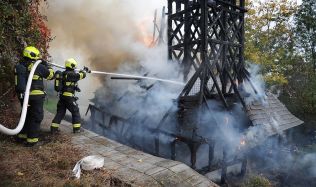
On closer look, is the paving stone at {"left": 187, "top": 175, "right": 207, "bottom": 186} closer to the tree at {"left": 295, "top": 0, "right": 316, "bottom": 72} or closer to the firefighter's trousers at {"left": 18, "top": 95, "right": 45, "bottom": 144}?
the firefighter's trousers at {"left": 18, "top": 95, "right": 45, "bottom": 144}

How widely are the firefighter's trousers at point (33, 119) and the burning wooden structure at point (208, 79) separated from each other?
3.48 meters

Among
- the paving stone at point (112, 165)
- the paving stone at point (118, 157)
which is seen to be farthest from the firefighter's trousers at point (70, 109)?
the paving stone at point (112, 165)

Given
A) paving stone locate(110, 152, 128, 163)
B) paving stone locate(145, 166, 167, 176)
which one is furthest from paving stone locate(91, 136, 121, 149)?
paving stone locate(145, 166, 167, 176)

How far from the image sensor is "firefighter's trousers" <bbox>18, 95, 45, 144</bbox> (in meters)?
5.88

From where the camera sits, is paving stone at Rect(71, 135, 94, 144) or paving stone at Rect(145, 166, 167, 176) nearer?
paving stone at Rect(145, 166, 167, 176)

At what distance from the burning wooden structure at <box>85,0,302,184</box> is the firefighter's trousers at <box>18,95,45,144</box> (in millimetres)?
3478

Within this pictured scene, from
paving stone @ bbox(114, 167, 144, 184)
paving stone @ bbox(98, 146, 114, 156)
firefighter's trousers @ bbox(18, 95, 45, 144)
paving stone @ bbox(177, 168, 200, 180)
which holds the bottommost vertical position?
paving stone @ bbox(177, 168, 200, 180)

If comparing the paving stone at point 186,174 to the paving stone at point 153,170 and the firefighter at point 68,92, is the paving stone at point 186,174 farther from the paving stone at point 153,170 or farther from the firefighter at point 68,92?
the firefighter at point 68,92

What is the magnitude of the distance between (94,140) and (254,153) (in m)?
7.13

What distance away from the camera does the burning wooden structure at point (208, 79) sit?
8.10m

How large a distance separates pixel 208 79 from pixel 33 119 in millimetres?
5199

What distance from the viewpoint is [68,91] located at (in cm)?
697

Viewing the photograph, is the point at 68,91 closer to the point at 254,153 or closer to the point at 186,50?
the point at 186,50

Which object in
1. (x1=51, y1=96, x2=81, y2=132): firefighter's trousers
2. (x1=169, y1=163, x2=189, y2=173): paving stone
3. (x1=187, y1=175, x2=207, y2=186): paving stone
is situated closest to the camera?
→ (x1=187, y1=175, x2=207, y2=186): paving stone
